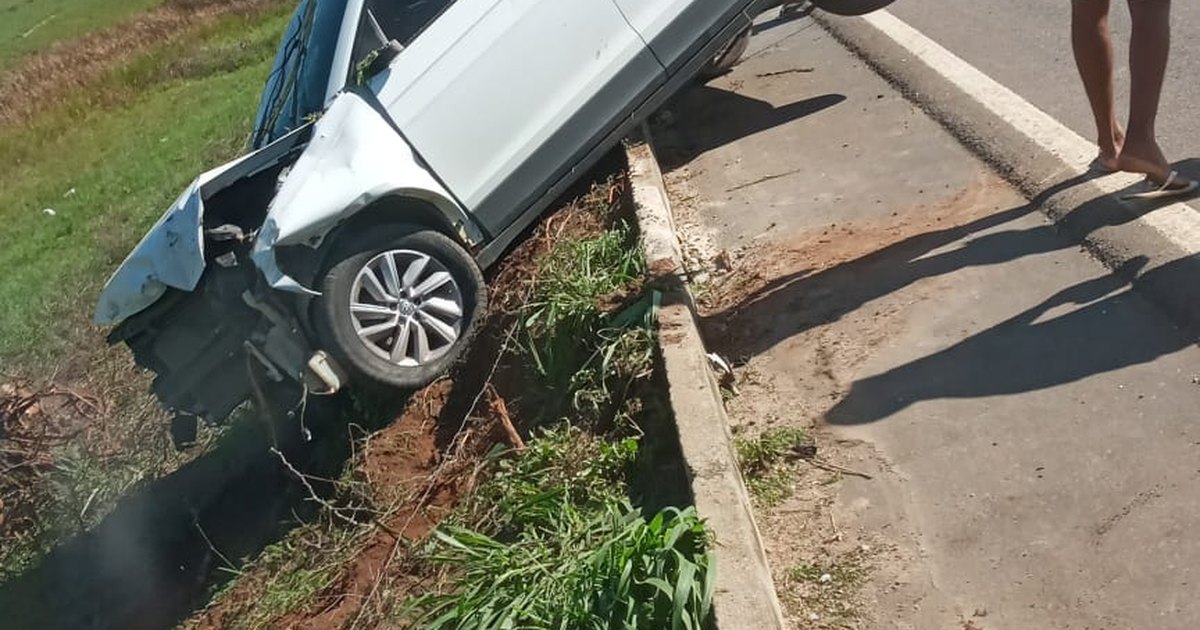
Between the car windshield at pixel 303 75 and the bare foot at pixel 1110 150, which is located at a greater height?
the car windshield at pixel 303 75

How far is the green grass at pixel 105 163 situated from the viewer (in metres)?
12.6

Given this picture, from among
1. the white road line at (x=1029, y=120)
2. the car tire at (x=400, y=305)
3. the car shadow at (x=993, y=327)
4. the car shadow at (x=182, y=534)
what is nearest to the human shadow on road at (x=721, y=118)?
the white road line at (x=1029, y=120)

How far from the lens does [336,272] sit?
6.43 m

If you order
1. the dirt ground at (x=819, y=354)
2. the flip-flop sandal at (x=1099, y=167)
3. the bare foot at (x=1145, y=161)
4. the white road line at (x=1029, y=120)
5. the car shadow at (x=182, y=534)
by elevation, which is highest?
the car shadow at (x=182, y=534)

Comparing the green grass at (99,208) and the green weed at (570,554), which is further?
the green grass at (99,208)

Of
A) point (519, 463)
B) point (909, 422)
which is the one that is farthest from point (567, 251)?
point (909, 422)

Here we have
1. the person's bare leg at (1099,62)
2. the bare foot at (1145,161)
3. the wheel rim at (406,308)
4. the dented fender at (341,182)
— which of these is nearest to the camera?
the bare foot at (1145,161)

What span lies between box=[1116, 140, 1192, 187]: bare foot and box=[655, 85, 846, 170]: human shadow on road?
3.27 metres

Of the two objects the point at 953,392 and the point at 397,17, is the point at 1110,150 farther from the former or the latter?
the point at 397,17

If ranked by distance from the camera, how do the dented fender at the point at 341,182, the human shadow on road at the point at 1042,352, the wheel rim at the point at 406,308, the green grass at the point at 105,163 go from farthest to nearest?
the green grass at the point at 105,163
the wheel rim at the point at 406,308
the dented fender at the point at 341,182
the human shadow on road at the point at 1042,352

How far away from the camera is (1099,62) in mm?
5961

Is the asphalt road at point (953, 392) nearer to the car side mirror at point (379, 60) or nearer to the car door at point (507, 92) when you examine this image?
the car door at point (507, 92)

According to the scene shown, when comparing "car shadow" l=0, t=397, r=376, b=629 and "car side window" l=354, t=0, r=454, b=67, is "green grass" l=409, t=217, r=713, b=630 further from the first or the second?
"car shadow" l=0, t=397, r=376, b=629

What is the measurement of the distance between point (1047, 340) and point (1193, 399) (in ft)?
2.21
